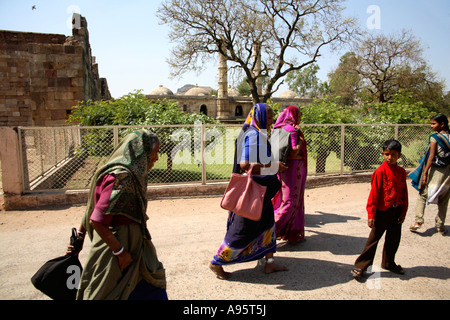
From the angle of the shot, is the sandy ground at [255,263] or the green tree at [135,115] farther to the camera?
the green tree at [135,115]

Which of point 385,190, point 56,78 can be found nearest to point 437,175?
point 385,190

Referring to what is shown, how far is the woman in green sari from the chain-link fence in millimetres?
4278

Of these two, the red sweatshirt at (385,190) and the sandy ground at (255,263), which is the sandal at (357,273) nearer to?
the sandy ground at (255,263)

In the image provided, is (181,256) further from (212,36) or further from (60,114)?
(212,36)

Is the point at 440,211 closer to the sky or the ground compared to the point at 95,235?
closer to the ground

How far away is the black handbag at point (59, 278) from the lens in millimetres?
1883

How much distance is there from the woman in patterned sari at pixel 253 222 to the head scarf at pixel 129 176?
121 centimetres

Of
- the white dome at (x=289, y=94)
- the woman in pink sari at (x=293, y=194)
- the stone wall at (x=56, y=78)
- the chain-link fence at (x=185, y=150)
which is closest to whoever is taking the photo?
the woman in pink sari at (x=293, y=194)

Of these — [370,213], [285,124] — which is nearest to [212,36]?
[285,124]

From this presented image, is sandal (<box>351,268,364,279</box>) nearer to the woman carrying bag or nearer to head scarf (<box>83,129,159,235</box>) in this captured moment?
the woman carrying bag

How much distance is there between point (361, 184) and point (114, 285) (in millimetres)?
7111

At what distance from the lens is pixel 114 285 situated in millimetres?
1781

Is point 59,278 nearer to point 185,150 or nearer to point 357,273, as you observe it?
point 357,273

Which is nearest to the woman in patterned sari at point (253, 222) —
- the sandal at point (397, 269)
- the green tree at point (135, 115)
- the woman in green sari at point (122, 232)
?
the woman in green sari at point (122, 232)
